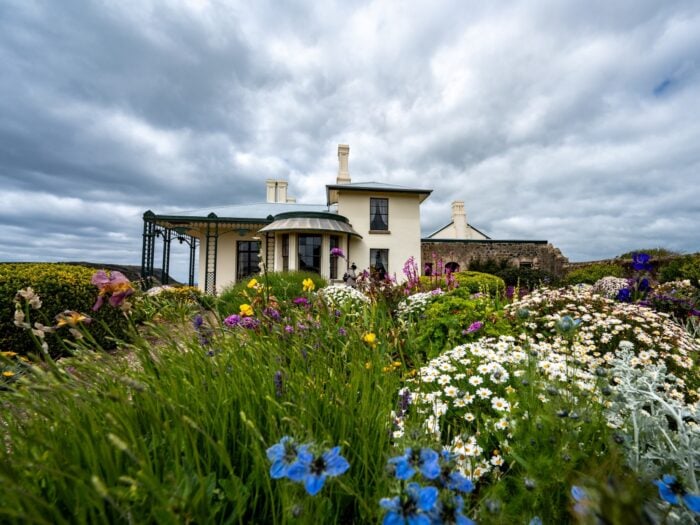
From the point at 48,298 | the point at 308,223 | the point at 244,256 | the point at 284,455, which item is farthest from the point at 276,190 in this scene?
the point at 284,455

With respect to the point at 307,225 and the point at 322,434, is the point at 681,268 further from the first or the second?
the point at 322,434

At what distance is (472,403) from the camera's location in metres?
2.13

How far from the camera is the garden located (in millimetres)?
756

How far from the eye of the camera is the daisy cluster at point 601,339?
230 cm

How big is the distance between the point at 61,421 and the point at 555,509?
1831 millimetres

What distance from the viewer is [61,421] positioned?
1.21 m

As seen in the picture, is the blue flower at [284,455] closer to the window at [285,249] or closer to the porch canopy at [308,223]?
the porch canopy at [308,223]

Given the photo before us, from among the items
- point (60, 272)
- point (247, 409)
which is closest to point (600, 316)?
A: point (247, 409)

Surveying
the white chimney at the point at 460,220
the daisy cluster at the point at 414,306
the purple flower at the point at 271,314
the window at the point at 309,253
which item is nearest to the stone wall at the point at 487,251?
the white chimney at the point at 460,220

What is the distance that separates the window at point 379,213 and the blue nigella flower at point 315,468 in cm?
1644

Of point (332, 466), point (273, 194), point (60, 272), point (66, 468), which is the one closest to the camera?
point (332, 466)

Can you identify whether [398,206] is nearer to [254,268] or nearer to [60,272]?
[254,268]

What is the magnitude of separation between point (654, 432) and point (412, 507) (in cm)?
153

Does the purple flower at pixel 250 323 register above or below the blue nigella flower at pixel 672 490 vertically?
above
